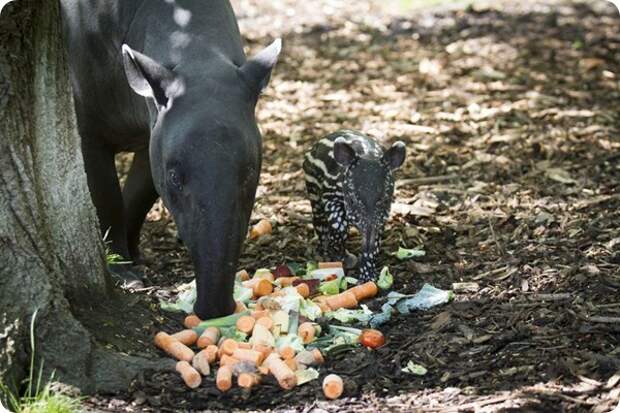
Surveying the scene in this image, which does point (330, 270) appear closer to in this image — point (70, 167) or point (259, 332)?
point (259, 332)

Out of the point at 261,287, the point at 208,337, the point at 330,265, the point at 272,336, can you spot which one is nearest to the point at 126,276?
the point at 261,287

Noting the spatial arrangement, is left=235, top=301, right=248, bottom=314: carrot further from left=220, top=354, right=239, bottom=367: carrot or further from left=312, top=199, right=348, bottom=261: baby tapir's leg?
left=312, top=199, right=348, bottom=261: baby tapir's leg

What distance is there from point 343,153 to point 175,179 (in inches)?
71.5

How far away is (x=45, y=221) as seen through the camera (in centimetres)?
630

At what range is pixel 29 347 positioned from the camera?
19.3ft

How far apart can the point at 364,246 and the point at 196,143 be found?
193 cm

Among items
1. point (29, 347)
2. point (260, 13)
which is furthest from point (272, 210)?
point (260, 13)

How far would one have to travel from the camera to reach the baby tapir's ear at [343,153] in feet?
25.7

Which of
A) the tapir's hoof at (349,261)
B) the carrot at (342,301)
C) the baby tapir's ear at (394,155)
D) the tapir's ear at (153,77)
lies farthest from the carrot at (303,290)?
the tapir's ear at (153,77)

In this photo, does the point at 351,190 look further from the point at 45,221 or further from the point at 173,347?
the point at 45,221

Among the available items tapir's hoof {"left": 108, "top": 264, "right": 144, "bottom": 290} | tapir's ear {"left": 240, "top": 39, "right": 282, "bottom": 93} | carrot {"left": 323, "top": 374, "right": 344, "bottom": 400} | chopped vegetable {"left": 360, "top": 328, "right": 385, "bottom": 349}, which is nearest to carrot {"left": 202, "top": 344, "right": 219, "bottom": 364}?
carrot {"left": 323, "top": 374, "right": 344, "bottom": 400}

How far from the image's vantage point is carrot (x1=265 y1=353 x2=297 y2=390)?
609 cm

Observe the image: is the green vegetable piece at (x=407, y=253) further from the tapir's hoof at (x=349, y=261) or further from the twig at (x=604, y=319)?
the twig at (x=604, y=319)

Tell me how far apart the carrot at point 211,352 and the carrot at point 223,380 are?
22 centimetres
